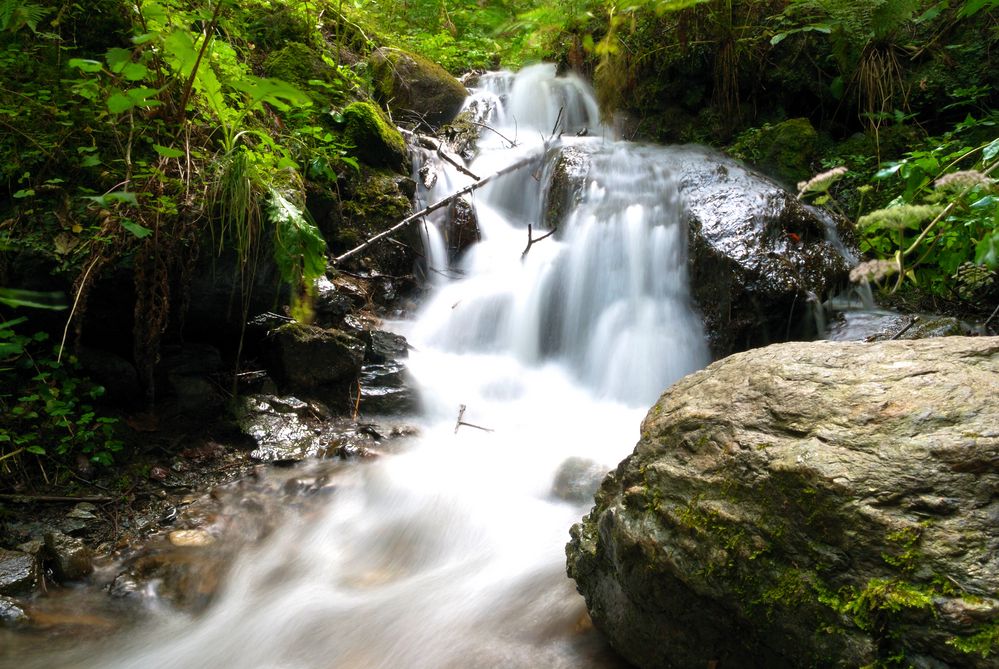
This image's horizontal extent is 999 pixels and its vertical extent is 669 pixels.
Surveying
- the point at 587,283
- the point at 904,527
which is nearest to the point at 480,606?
the point at 904,527

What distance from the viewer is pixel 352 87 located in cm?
619

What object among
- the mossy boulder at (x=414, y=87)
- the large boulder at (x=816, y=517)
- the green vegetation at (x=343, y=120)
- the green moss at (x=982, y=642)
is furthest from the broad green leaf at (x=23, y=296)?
the mossy boulder at (x=414, y=87)

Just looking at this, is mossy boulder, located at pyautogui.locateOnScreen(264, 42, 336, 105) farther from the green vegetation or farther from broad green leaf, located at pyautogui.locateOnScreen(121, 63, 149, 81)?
broad green leaf, located at pyautogui.locateOnScreen(121, 63, 149, 81)

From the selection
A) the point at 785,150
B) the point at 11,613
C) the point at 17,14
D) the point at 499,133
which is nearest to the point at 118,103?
the point at 17,14

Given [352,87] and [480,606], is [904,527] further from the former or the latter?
[352,87]

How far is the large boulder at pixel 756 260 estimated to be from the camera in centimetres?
473

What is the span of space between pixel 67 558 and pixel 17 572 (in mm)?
176

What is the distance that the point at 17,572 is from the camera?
8.38ft

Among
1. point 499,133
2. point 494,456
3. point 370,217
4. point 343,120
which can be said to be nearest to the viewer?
point 494,456

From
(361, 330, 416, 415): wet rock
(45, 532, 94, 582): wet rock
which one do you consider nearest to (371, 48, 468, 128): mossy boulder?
(361, 330, 416, 415): wet rock

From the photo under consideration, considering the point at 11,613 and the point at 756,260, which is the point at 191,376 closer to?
the point at 11,613

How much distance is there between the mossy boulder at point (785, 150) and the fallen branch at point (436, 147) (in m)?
3.11

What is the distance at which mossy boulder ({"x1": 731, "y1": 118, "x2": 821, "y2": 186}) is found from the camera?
21.0ft

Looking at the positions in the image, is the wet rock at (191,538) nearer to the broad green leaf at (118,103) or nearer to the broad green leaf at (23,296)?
the broad green leaf at (118,103)
